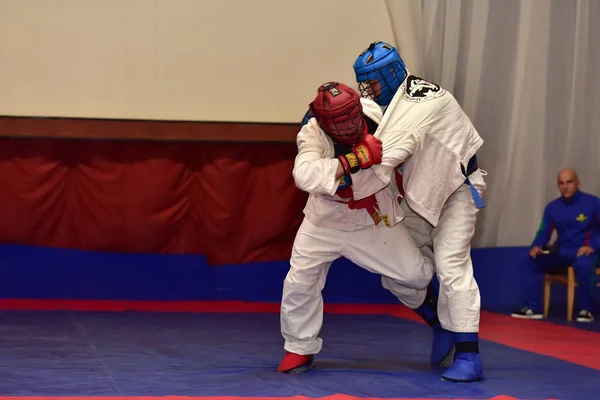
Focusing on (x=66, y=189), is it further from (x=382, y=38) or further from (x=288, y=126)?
(x=382, y=38)

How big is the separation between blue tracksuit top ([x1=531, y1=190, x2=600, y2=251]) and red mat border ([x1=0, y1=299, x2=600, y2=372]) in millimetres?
806

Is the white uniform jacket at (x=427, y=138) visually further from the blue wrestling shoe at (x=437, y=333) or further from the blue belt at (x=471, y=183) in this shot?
the blue wrestling shoe at (x=437, y=333)

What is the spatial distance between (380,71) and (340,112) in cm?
41

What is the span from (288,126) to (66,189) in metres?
1.94

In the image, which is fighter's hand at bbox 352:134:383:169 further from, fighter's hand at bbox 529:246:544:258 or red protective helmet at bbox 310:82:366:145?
fighter's hand at bbox 529:246:544:258

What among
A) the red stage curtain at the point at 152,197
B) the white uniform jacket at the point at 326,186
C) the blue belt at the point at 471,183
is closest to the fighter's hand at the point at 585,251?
the red stage curtain at the point at 152,197

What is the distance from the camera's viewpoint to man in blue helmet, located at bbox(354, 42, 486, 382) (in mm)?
3611

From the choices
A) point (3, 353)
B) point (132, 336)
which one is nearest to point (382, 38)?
point (132, 336)

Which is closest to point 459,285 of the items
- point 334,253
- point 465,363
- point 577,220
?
point 465,363

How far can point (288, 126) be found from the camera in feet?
23.7

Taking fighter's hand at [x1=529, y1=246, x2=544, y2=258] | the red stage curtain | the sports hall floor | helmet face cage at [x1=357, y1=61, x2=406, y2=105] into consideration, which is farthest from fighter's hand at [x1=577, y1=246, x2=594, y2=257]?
helmet face cage at [x1=357, y1=61, x2=406, y2=105]

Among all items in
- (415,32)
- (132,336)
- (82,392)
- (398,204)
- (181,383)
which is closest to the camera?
(82,392)

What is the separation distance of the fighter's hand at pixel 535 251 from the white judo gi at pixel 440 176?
3.16 m

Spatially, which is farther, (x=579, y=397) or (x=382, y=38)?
(x=382, y=38)
